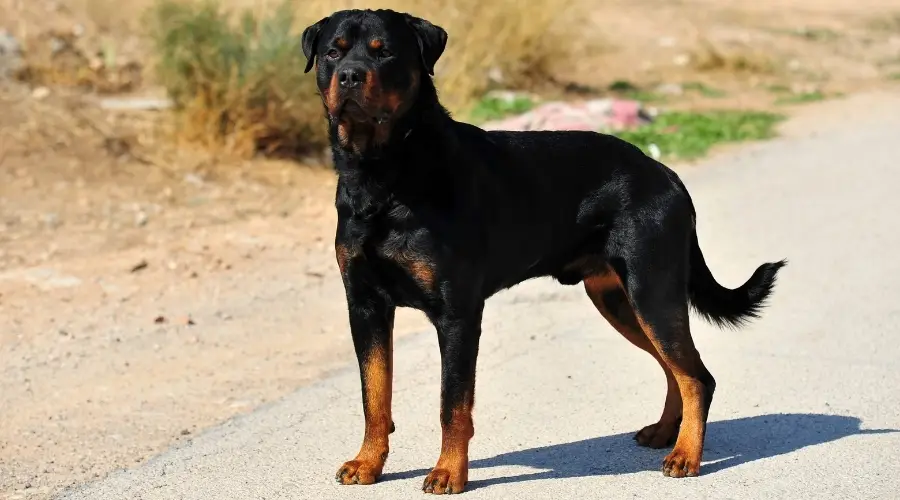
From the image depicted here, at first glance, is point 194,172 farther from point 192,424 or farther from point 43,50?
point 192,424

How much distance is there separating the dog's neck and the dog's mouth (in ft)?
0.38

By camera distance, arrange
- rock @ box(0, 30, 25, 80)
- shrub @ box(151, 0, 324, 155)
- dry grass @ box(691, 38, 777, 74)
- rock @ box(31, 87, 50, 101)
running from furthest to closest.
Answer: dry grass @ box(691, 38, 777, 74) < rock @ box(0, 30, 25, 80) < rock @ box(31, 87, 50, 101) < shrub @ box(151, 0, 324, 155)

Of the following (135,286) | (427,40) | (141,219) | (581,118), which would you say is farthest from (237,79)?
(427,40)

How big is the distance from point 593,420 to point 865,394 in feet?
4.30

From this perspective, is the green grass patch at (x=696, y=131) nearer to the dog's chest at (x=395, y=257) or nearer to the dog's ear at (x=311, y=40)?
the dog's ear at (x=311, y=40)

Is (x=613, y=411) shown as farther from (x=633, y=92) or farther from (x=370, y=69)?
(x=633, y=92)

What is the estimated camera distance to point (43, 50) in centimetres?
1541

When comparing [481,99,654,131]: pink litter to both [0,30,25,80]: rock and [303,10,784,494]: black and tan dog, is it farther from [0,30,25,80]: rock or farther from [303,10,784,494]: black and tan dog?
[303,10,784,494]: black and tan dog

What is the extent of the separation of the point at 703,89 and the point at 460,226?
14108 millimetres

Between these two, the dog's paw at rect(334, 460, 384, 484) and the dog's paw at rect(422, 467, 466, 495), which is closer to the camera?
the dog's paw at rect(422, 467, 466, 495)

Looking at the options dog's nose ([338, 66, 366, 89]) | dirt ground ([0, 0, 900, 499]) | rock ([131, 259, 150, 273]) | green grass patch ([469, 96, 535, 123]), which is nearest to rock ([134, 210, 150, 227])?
dirt ground ([0, 0, 900, 499])

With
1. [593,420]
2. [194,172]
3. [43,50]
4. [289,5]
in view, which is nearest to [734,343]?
[593,420]

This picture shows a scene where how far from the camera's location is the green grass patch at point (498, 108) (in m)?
14.6

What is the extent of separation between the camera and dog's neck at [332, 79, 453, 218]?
468 centimetres
